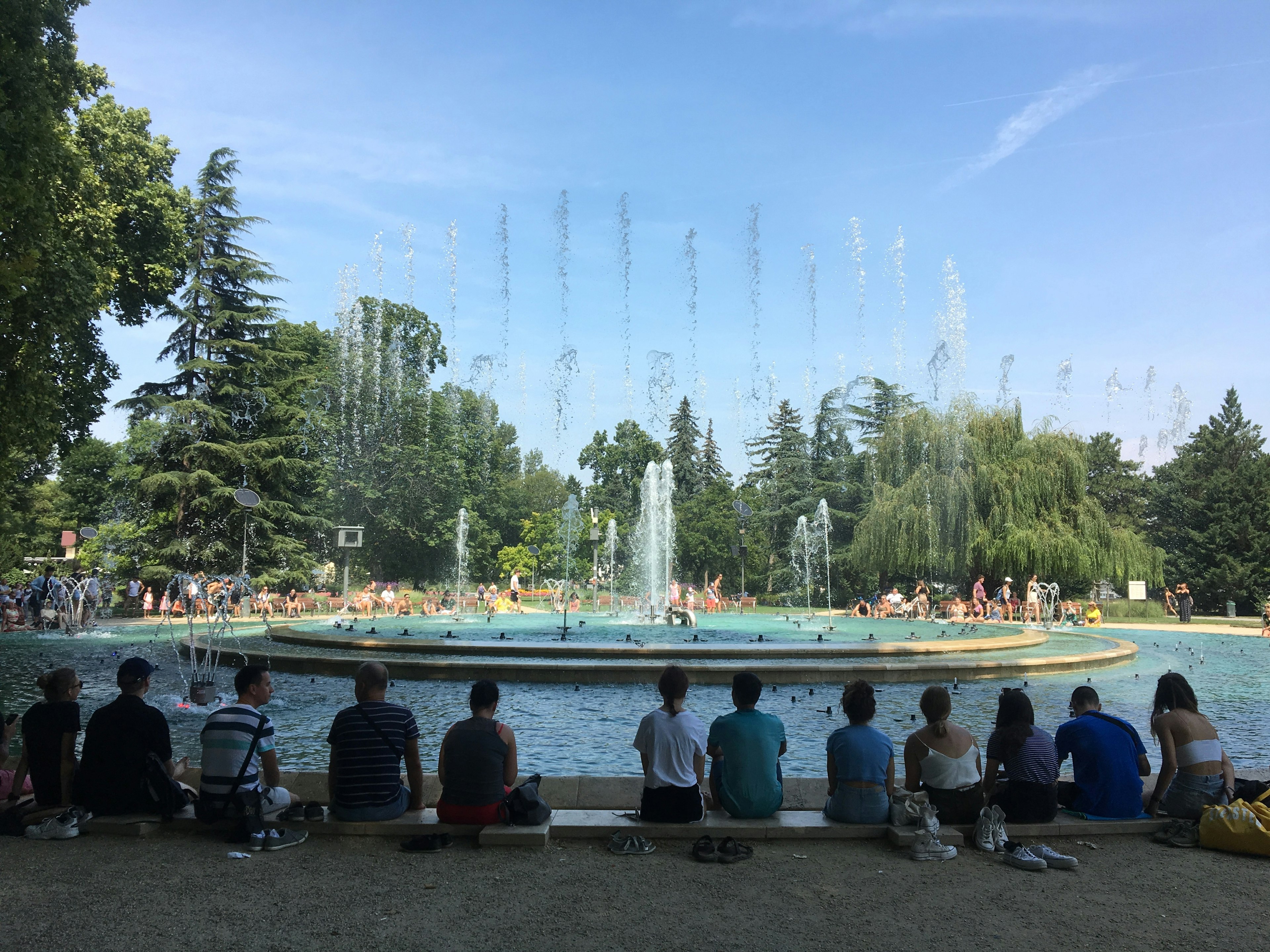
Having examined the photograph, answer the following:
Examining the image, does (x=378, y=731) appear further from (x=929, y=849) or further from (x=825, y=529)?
(x=825, y=529)

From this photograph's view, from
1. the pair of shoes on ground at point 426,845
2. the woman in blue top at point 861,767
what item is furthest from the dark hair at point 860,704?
the pair of shoes on ground at point 426,845

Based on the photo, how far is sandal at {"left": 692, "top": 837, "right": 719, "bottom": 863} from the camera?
17.0 feet

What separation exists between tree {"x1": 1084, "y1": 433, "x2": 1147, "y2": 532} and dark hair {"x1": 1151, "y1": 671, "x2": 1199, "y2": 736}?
60176 mm

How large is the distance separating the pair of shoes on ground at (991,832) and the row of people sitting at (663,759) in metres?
0.19

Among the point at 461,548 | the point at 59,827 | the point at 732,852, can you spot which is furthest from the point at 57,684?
the point at 461,548

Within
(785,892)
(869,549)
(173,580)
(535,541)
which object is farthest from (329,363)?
(785,892)

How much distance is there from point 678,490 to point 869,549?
134 feet

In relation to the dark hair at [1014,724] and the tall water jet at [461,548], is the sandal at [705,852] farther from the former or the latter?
the tall water jet at [461,548]

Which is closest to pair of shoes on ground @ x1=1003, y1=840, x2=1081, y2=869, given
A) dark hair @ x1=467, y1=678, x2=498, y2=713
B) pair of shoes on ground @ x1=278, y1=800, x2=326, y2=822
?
dark hair @ x1=467, y1=678, x2=498, y2=713

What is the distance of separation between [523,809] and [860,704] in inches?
91.4

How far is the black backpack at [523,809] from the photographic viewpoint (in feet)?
18.3

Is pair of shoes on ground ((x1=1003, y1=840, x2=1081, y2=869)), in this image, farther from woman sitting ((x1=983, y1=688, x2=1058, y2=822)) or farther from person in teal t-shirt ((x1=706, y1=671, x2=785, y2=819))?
person in teal t-shirt ((x1=706, y1=671, x2=785, y2=819))

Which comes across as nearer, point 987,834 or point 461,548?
point 987,834

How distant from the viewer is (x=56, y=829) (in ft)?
17.9
